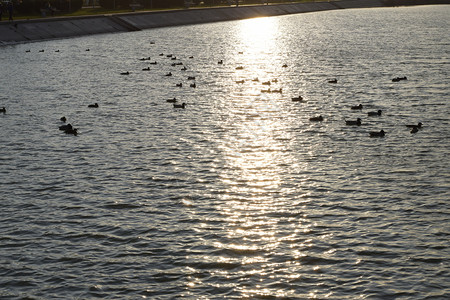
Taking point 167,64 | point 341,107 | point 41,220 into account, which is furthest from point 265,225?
point 167,64

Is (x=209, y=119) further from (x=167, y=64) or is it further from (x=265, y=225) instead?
(x=167, y=64)

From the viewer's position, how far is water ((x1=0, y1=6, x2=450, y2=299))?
1888cm

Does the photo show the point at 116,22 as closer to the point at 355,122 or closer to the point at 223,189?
the point at 355,122

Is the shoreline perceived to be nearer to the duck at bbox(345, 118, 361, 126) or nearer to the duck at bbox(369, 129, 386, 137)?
the duck at bbox(345, 118, 361, 126)

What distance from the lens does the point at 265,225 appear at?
22.3 meters

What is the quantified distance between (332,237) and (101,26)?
8357 cm

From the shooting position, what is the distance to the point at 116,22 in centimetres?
10438

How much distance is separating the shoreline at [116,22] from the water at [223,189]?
1248 inches

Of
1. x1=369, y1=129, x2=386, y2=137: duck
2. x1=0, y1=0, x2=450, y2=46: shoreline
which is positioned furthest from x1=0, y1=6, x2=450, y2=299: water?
x1=0, y1=0, x2=450, y2=46: shoreline

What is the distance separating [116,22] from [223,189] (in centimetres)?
8196

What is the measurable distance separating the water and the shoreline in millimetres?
31690

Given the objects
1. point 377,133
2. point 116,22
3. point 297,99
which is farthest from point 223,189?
point 116,22

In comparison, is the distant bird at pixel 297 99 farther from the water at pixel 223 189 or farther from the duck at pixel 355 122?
the duck at pixel 355 122

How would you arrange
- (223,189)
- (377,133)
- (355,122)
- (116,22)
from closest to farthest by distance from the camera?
(223,189) → (377,133) → (355,122) → (116,22)
